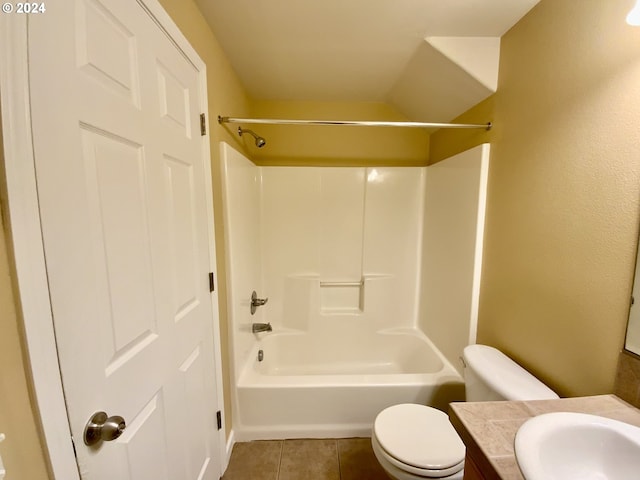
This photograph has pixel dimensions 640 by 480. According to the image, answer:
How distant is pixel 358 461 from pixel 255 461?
602 millimetres

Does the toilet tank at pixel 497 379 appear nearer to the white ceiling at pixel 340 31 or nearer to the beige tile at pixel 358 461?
the beige tile at pixel 358 461

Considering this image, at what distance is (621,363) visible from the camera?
826mm

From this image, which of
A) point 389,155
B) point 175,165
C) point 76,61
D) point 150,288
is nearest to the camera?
point 76,61

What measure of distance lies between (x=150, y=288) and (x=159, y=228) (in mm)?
191

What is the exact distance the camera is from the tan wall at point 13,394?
431mm

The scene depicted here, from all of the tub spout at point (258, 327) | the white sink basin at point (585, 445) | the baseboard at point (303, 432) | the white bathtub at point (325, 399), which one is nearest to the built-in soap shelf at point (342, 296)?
the tub spout at point (258, 327)

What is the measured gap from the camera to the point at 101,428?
604mm

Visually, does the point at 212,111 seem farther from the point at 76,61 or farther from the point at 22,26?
the point at 22,26

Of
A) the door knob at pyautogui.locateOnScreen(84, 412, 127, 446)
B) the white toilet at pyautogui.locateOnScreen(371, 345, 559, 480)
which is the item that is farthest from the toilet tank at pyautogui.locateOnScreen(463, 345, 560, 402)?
the door knob at pyautogui.locateOnScreen(84, 412, 127, 446)

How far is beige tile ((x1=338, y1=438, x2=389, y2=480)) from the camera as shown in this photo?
4.82 ft

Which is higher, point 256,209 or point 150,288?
point 256,209

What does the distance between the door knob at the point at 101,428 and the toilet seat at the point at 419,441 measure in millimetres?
1034

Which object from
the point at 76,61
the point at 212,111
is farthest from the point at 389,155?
the point at 76,61

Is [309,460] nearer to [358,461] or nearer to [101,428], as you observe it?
[358,461]
